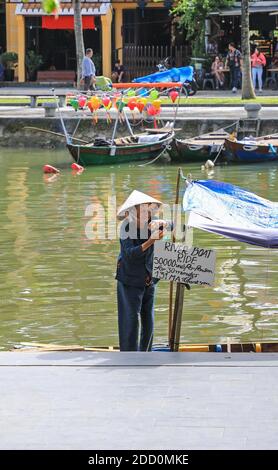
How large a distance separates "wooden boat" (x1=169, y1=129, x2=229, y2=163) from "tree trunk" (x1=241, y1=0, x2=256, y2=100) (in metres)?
7.09

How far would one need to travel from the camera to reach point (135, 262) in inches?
414

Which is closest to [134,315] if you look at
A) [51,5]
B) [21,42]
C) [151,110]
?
[51,5]

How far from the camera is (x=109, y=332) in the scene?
13.7m

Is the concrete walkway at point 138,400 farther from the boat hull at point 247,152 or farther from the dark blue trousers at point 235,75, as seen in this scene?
the dark blue trousers at point 235,75

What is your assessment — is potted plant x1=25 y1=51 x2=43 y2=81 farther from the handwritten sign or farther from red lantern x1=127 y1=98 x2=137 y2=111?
the handwritten sign

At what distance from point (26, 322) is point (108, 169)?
16.6 metres

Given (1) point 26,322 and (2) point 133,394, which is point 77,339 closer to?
(1) point 26,322

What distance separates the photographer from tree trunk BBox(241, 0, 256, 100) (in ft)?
124

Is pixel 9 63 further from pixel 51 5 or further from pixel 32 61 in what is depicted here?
pixel 51 5

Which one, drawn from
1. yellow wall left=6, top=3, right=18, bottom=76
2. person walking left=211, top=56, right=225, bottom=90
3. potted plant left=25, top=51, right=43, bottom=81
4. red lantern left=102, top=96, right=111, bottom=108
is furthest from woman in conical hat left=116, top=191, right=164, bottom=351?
yellow wall left=6, top=3, right=18, bottom=76

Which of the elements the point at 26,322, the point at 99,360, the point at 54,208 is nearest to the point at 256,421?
the point at 99,360

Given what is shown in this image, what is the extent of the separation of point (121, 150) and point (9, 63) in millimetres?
21691

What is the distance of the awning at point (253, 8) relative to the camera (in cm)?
4603

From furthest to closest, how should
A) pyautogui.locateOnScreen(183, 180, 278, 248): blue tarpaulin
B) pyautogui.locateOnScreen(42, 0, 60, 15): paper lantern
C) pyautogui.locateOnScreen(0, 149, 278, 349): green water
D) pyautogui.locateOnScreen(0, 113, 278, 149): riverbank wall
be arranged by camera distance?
pyautogui.locateOnScreen(0, 113, 278, 149): riverbank wall < pyautogui.locateOnScreen(0, 149, 278, 349): green water < pyautogui.locateOnScreen(183, 180, 278, 248): blue tarpaulin < pyautogui.locateOnScreen(42, 0, 60, 15): paper lantern
